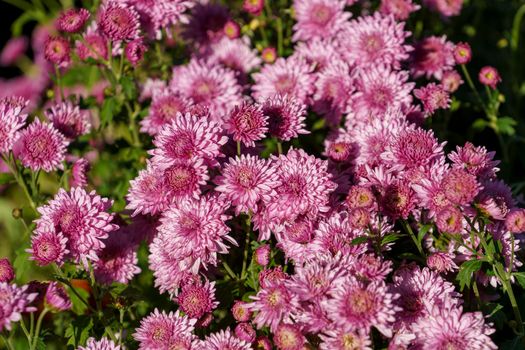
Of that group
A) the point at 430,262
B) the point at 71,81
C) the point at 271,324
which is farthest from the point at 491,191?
the point at 71,81

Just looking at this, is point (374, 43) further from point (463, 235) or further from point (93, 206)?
point (93, 206)

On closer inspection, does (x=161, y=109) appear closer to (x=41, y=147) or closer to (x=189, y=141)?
(x=41, y=147)

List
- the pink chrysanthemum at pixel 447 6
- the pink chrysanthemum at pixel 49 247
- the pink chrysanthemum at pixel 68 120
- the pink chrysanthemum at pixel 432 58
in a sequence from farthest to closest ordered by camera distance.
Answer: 1. the pink chrysanthemum at pixel 447 6
2. the pink chrysanthemum at pixel 432 58
3. the pink chrysanthemum at pixel 68 120
4. the pink chrysanthemum at pixel 49 247

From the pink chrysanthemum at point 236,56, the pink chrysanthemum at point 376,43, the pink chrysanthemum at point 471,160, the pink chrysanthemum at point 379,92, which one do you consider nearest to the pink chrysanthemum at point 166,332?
the pink chrysanthemum at point 471,160

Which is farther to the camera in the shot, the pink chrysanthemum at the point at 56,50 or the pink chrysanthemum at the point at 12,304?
the pink chrysanthemum at the point at 56,50

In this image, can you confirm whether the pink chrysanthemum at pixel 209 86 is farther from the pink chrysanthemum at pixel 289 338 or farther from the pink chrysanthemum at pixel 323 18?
the pink chrysanthemum at pixel 289 338

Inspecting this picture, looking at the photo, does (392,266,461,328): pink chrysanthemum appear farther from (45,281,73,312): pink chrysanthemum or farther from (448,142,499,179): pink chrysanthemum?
(45,281,73,312): pink chrysanthemum

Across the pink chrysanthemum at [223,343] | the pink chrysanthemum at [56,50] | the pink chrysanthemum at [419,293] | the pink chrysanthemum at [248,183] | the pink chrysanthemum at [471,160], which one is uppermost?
the pink chrysanthemum at [56,50]

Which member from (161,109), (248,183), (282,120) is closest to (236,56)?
(161,109)
